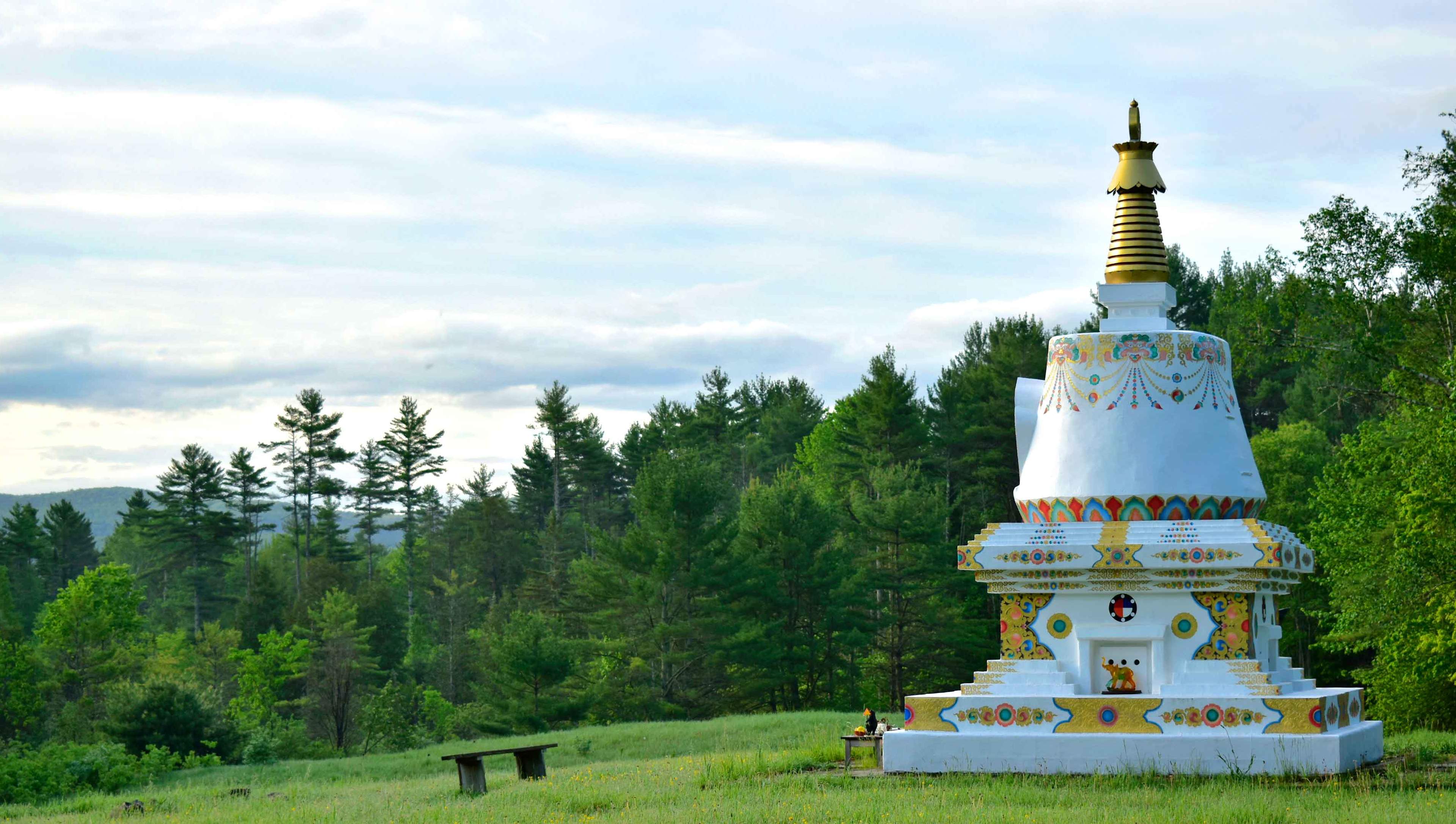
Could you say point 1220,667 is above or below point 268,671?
above

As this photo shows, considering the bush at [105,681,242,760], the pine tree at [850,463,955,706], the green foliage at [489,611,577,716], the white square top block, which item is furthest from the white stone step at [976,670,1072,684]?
the pine tree at [850,463,955,706]

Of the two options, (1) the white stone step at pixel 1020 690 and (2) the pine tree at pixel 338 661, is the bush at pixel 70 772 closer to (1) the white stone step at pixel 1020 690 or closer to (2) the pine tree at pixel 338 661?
(1) the white stone step at pixel 1020 690

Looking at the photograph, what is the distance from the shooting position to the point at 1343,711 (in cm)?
1934

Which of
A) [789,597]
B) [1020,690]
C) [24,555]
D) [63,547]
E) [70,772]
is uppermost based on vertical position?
[63,547]

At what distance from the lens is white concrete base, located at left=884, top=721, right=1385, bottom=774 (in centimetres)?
1781

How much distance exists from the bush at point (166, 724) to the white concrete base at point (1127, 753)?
26190 millimetres

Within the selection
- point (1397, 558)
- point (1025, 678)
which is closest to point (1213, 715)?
point (1025, 678)

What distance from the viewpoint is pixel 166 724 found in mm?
39594

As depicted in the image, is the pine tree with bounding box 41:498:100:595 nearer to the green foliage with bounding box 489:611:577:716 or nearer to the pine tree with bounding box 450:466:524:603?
the pine tree with bounding box 450:466:524:603

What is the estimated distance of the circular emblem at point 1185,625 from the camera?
756 inches

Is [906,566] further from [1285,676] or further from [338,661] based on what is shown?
[1285,676]

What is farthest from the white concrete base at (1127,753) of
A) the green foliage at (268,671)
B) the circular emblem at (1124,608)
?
the green foliage at (268,671)

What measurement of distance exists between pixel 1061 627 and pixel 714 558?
1260 inches

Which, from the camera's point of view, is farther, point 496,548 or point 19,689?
point 496,548
